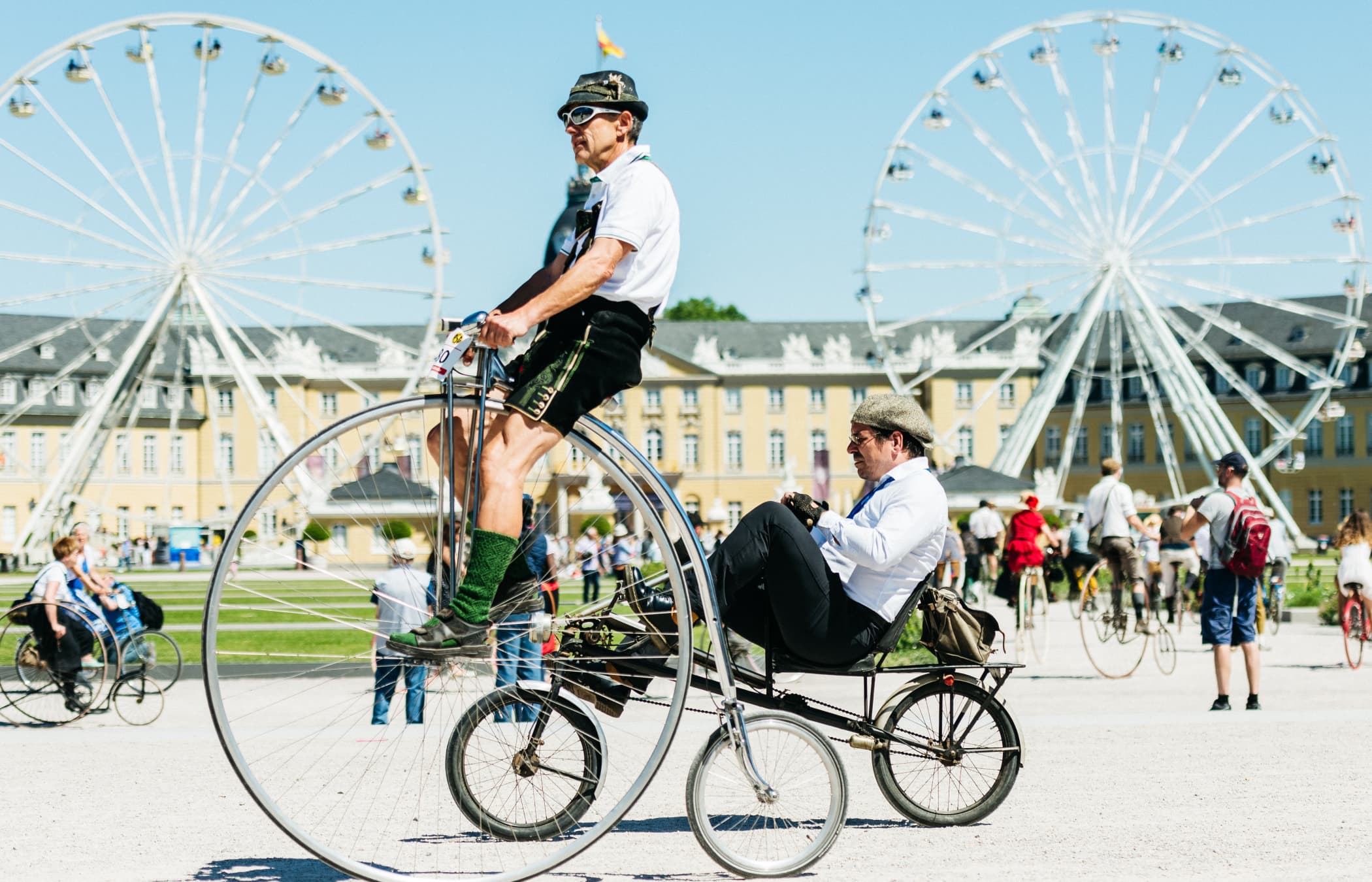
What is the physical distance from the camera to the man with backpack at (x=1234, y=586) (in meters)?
11.0

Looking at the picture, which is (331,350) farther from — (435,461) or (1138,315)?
(435,461)

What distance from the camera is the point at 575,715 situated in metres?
5.55

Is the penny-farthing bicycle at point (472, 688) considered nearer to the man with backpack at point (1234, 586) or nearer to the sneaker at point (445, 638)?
the sneaker at point (445, 638)

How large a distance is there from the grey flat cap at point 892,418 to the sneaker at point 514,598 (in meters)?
1.54

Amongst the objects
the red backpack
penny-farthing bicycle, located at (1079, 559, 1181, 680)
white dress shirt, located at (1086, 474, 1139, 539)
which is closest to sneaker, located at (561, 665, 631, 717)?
the red backpack

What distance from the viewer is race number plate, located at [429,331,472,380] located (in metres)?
4.82

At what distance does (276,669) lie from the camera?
14.2 meters

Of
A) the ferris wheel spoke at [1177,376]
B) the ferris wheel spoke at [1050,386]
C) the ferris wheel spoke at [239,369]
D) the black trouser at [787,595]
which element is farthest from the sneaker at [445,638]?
the ferris wheel spoke at [1177,376]

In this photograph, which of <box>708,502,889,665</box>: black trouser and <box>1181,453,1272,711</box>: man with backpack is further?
<box>1181,453,1272,711</box>: man with backpack

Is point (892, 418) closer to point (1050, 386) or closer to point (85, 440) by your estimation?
point (85, 440)

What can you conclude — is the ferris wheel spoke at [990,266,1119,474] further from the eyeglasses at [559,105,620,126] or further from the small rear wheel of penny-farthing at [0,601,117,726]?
the eyeglasses at [559,105,620,126]

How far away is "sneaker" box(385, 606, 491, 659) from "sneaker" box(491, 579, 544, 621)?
3.5 inches

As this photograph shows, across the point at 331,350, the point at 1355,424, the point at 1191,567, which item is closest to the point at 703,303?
the point at 331,350

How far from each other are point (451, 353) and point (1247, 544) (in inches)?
300
